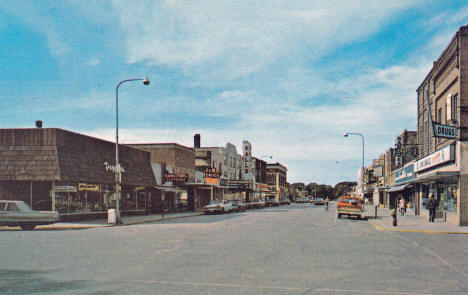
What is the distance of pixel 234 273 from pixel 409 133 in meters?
50.9

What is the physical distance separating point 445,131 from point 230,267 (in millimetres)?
18648

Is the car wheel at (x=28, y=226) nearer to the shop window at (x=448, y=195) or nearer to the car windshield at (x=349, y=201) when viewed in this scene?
the car windshield at (x=349, y=201)

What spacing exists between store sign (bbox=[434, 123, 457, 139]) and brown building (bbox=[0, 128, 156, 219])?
21806mm

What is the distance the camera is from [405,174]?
139 feet

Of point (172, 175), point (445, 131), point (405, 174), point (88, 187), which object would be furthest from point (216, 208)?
point (445, 131)

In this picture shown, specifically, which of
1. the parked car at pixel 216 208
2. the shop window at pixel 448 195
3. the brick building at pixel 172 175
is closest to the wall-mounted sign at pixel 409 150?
the shop window at pixel 448 195

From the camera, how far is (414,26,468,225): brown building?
2450 centimetres

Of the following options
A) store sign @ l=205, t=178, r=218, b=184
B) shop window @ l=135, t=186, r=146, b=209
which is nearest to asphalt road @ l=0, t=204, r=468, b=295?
shop window @ l=135, t=186, r=146, b=209

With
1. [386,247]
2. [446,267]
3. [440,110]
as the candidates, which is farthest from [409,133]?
[446,267]

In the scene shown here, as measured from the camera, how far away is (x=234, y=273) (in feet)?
31.0

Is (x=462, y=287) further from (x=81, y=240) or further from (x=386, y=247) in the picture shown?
Result: (x=81, y=240)

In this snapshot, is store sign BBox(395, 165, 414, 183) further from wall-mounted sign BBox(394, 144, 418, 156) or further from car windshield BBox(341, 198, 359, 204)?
car windshield BBox(341, 198, 359, 204)

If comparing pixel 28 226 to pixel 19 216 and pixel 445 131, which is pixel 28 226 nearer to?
pixel 19 216

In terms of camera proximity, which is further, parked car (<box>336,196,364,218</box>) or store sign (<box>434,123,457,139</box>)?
parked car (<box>336,196,364,218</box>)
